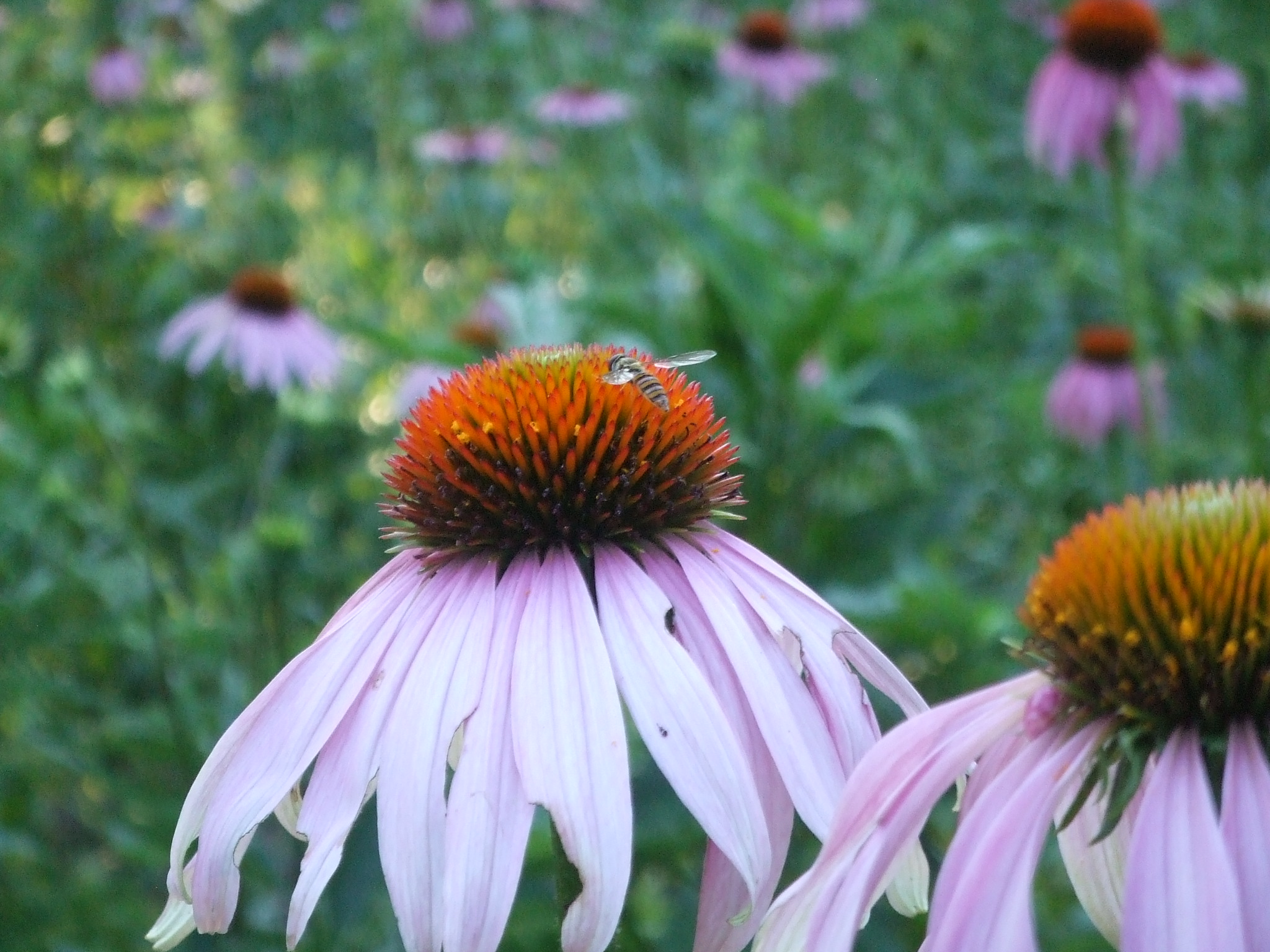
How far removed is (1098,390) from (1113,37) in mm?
664

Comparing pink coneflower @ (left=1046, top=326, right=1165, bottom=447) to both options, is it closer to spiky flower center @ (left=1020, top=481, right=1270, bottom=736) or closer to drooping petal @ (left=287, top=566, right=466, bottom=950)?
spiky flower center @ (left=1020, top=481, right=1270, bottom=736)

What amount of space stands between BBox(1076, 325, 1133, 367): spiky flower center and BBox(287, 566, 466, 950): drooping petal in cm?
234

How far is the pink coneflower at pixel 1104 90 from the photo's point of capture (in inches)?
97.7

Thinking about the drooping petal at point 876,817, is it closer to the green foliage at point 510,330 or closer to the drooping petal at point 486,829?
the drooping petal at point 486,829

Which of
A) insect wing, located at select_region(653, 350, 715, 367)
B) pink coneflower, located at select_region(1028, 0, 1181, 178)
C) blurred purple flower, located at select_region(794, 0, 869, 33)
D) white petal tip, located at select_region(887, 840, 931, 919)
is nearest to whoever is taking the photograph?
white petal tip, located at select_region(887, 840, 931, 919)

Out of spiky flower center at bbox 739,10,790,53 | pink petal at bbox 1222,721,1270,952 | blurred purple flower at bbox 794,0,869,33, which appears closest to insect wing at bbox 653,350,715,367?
pink petal at bbox 1222,721,1270,952

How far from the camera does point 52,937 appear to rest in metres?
1.68

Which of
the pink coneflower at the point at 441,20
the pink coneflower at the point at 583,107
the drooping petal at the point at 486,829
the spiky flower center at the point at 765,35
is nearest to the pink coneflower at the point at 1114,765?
the drooping petal at the point at 486,829

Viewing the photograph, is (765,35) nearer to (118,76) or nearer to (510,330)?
(510,330)

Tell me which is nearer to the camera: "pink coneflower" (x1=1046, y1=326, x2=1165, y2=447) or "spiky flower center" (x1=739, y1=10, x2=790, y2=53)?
"pink coneflower" (x1=1046, y1=326, x2=1165, y2=447)

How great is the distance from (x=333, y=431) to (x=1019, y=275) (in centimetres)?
228

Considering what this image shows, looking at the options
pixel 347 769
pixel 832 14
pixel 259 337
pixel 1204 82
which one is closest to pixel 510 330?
pixel 259 337

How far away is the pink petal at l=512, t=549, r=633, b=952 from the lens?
620 mm

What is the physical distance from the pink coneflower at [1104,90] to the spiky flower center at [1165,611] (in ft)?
6.01
